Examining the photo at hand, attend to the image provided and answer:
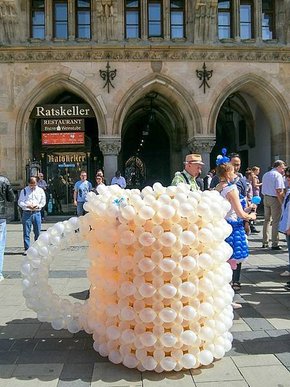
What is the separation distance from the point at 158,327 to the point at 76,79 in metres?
14.1

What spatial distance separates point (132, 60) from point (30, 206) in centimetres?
911

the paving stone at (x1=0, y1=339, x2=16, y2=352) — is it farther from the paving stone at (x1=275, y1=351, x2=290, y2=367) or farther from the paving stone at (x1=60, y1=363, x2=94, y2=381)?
the paving stone at (x1=275, y1=351, x2=290, y2=367)

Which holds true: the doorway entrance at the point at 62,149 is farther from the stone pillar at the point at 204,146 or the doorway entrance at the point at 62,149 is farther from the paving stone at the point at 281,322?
the paving stone at the point at 281,322

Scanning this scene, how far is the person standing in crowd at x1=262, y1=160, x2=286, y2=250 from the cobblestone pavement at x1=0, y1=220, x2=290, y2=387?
10.5 ft

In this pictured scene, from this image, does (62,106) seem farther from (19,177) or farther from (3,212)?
(3,212)

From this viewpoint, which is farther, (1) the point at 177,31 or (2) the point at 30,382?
(1) the point at 177,31

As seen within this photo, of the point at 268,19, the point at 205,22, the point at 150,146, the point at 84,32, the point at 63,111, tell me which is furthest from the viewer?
the point at 150,146

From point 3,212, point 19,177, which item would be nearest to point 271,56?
point 19,177

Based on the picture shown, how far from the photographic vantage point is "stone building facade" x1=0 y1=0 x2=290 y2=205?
16375 millimetres

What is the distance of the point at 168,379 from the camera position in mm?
3496

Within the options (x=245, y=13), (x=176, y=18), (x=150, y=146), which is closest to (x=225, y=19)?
(x=245, y=13)

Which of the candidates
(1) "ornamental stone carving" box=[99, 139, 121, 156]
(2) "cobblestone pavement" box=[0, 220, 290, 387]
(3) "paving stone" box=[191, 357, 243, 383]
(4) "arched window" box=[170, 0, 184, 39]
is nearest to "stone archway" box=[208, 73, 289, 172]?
(4) "arched window" box=[170, 0, 184, 39]

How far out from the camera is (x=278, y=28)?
1722cm

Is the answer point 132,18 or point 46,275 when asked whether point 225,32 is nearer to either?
point 132,18
